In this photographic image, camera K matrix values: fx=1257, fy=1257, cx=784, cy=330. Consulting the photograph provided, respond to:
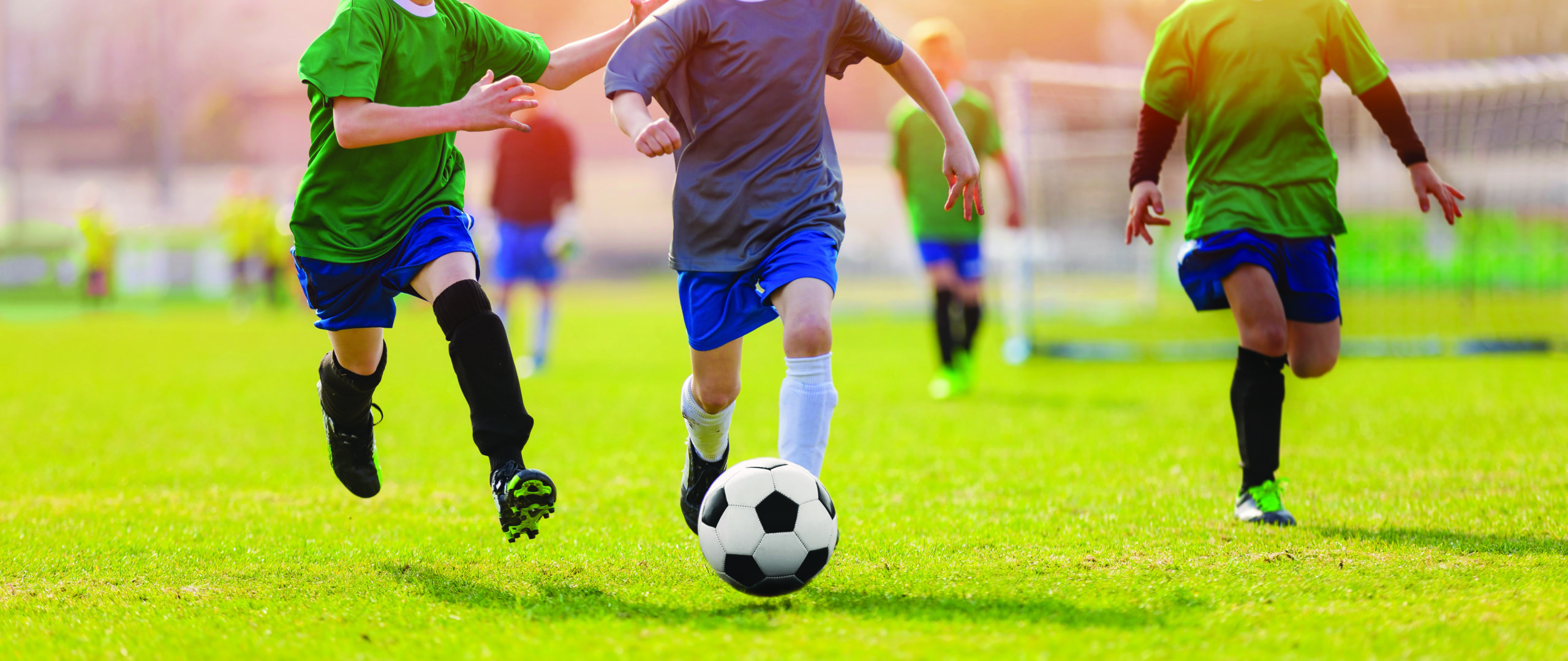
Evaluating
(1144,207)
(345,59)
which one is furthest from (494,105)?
(1144,207)

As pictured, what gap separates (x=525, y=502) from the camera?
10.2 ft

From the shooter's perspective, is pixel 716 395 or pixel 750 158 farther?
pixel 716 395

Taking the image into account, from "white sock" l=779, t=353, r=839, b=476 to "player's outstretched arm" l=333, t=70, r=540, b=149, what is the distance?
98 cm

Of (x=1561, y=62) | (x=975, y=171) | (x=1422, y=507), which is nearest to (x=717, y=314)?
(x=975, y=171)

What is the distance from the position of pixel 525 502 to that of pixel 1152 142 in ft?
7.66

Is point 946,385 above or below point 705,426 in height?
below

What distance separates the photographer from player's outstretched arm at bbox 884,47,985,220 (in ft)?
11.2

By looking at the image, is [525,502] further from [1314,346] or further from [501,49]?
[1314,346]

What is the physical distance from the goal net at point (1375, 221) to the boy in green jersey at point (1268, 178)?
571cm

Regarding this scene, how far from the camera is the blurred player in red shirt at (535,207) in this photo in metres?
9.43

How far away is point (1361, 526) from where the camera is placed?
3.68 metres

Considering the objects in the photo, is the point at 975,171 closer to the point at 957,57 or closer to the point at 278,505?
the point at 278,505

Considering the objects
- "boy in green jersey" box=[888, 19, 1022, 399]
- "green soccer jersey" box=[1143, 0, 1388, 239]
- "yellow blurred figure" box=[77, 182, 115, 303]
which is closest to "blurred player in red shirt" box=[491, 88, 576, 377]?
"boy in green jersey" box=[888, 19, 1022, 399]

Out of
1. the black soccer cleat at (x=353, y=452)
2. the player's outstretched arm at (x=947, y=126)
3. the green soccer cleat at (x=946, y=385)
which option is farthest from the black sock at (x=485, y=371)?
the green soccer cleat at (x=946, y=385)
